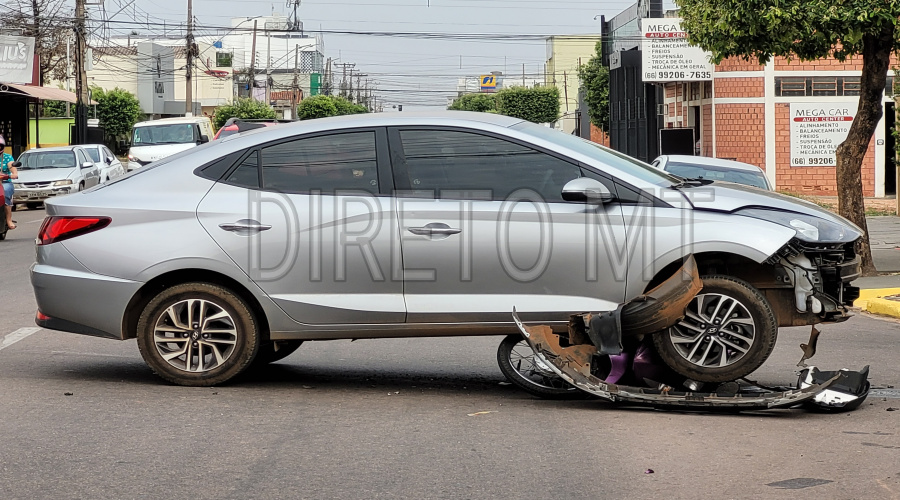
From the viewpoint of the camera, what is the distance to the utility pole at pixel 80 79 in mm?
42219

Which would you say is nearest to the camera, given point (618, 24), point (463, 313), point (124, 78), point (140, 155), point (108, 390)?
point (463, 313)

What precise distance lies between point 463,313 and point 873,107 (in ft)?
31.0

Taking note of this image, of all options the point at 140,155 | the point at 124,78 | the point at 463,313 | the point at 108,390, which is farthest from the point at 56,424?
the point at 124,78

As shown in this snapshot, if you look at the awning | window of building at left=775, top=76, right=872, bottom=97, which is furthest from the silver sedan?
the awning

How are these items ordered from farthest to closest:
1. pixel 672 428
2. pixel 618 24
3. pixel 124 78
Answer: pixel 124 78, pixel 618 24, pixel 672 428

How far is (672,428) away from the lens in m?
6.02

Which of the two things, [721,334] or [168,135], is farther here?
[168,135]

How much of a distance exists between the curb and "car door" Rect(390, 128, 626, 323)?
5.59 metres

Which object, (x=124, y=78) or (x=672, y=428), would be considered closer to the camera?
(x=672, y=428)

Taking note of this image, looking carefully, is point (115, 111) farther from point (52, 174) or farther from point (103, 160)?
point (52, 174)

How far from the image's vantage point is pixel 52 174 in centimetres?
2803

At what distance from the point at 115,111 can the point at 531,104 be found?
124 ft

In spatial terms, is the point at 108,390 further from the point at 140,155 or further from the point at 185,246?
the point at 140,155

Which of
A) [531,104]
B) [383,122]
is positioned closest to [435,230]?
[383,122]
